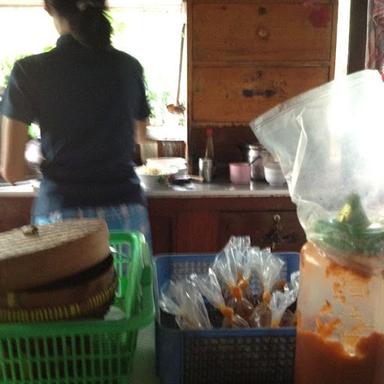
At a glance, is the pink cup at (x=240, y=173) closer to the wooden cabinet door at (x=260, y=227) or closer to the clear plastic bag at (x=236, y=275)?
the wooden cabinet door at (x=260, y=227)

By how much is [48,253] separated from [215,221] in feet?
5.07

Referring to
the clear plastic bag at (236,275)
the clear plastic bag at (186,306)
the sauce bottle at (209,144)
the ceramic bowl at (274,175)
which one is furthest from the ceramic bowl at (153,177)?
the clear plastic bag at (186,306)

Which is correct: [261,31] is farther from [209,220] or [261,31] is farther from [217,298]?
[217,298]

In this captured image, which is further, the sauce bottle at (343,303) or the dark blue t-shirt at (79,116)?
the dark blue t-shirt at (79,116)

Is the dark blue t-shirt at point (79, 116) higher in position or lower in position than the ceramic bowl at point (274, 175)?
higher

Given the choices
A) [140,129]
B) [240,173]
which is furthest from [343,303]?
[240,173]

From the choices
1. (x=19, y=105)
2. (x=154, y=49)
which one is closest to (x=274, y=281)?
(x=19, y=105)

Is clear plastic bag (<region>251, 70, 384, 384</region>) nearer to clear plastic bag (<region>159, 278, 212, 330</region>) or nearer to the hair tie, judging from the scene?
clear plastic bag (<region>159, 278, 212, 330</region>)

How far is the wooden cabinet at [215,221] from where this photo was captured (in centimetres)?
207

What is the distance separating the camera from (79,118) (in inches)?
50.5

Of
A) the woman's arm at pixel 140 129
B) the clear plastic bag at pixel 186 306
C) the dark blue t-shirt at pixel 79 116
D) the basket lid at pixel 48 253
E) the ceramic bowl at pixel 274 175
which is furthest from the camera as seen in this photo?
the ceramic bowl at pixel 274 175

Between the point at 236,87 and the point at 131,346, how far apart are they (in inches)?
68.8

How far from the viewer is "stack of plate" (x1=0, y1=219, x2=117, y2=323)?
56cm

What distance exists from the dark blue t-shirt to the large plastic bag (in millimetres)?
758
